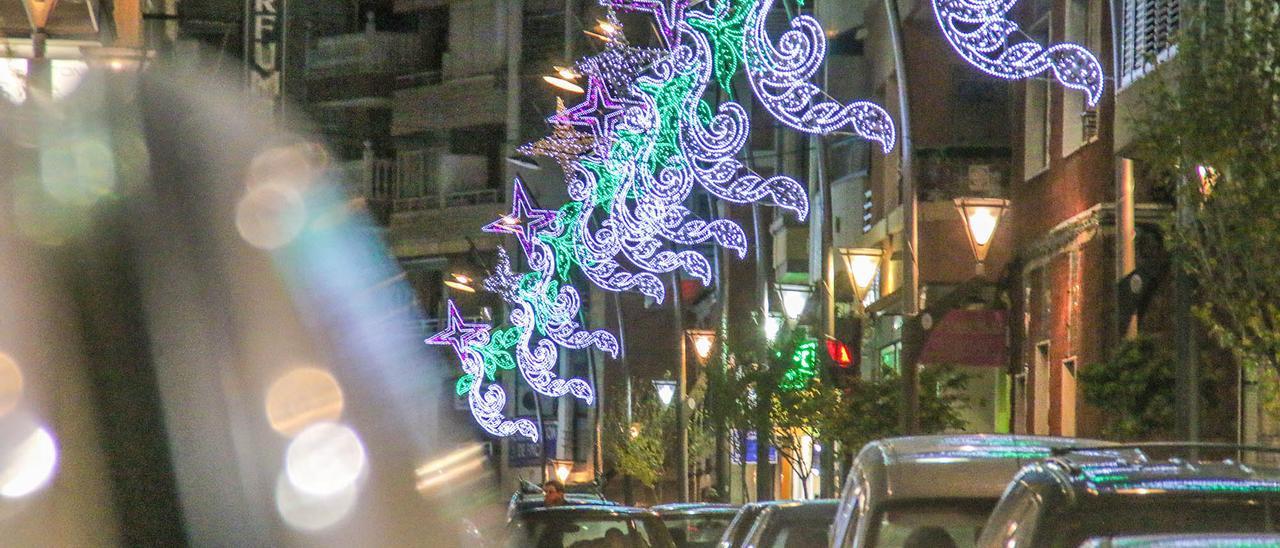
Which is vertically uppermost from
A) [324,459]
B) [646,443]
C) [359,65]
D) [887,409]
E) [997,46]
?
[359,65]

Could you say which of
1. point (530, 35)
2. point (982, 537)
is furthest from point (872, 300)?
point (530, 35)

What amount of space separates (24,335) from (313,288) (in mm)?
881

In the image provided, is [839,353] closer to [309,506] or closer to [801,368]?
[801,368]

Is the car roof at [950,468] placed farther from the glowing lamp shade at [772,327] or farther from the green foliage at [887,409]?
the glowing lamp shade at [772,327]

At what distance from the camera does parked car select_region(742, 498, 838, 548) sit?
13.7 m

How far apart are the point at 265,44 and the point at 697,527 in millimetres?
9978

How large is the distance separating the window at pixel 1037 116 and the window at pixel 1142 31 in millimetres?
6197

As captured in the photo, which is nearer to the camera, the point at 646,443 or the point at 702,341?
the point at 702,341

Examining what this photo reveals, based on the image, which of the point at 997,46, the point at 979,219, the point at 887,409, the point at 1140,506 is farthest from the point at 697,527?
the point at 1140,506

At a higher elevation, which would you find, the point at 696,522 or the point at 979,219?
the point at 979,219

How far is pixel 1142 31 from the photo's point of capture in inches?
826

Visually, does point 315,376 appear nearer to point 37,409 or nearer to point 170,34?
point 37,409

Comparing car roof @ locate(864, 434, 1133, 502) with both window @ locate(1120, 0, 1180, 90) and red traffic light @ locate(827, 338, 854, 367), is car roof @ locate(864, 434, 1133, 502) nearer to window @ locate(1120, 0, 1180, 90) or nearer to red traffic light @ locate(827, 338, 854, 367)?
window @ locate(1120, 0, 1180, 90)

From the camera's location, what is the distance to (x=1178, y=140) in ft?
42.4
